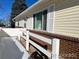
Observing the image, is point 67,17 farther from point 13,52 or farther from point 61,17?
point 13,52

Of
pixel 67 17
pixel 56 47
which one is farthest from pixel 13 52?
pixel 56 47

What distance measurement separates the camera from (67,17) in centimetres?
667

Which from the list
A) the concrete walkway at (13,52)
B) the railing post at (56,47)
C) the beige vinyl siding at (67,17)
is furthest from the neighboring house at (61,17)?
the railing post at (56,47)

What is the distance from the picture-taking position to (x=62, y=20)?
713cm

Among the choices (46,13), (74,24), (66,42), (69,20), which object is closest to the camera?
(66,42)

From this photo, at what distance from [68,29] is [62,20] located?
31.8 inches

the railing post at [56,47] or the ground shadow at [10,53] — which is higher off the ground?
the railing post at [56,47]

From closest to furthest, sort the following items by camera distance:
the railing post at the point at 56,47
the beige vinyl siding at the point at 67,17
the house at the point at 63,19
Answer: the railing post at the point at 56,47
the house at the point at 63,19
the beige vinyl siding at the point at 67,17

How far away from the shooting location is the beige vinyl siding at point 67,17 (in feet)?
19.5

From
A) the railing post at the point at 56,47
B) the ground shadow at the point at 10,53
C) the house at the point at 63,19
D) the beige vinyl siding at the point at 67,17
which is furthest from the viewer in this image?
the ground shadow at the point at 10,53

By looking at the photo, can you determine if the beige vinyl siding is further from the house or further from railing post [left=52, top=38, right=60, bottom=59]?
railing post [left=52, top=38, right=60, bottom=59]

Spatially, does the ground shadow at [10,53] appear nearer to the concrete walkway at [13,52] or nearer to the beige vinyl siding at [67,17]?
the concrete walkway at [13,52]

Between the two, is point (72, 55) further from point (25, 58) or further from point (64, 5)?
point (64, 5)

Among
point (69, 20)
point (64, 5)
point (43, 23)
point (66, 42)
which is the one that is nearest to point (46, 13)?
point (43, 23)
